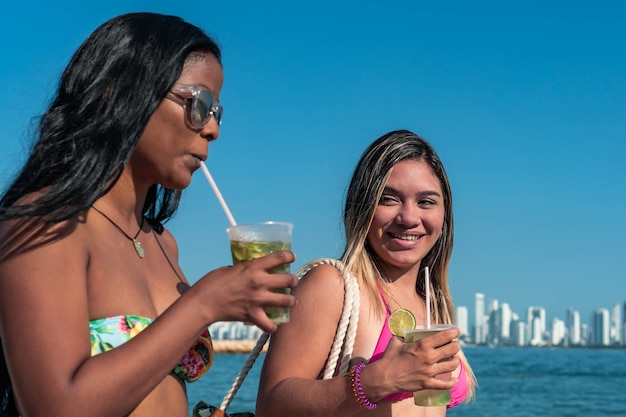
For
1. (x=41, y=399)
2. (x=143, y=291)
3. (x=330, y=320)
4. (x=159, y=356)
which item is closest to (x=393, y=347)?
(x=330, y=320)

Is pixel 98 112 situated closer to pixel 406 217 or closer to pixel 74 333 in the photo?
pixel 74 333

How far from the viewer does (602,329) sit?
452ft

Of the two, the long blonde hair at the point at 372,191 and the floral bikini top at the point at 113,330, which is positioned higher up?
the long blonde hair at the point at 372,191

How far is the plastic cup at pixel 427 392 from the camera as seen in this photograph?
3.09 metres

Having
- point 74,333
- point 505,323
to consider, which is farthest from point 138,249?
point 505,323

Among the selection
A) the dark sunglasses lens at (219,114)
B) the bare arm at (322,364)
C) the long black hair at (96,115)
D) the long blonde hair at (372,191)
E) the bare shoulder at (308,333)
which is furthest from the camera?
the long blonde hair at (372,191)

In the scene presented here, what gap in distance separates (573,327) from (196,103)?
5775 inches

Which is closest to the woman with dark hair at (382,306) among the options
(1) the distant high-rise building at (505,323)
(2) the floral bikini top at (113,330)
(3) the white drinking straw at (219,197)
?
(3) the white drinking straw at (219,197)

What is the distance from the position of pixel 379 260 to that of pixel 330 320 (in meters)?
0.54

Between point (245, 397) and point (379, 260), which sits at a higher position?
point (379, 260)

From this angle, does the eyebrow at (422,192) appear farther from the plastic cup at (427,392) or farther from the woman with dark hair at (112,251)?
the woman with dark hair at (112,251)

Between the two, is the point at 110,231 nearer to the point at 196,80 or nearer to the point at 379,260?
the point at 196,80

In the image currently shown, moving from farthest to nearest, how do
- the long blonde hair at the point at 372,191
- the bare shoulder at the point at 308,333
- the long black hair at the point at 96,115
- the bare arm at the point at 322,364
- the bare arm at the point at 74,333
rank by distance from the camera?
the long blonde hair at the point at 372,191 < the bare shoulder at the point at 308,333 < the bare arm at the point at 322,364 < the long black hair at the point at 96,115 < the bare arm at the point at 74,333

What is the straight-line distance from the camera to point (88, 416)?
1.95 metres
